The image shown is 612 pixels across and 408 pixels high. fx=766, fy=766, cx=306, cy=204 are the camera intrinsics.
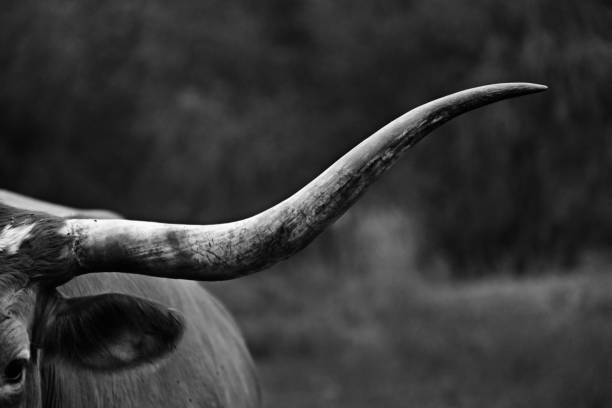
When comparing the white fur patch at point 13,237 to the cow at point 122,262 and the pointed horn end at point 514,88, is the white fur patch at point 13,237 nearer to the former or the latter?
the cow at point 122,262

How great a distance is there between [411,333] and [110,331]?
234 inches

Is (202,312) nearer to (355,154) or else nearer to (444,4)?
(355,154)

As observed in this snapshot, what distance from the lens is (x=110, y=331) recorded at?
2.29 m

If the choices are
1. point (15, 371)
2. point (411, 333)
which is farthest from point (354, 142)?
point (15, 371)

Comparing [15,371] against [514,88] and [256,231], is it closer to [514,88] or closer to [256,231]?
[256,231]

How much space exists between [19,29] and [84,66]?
858 mm

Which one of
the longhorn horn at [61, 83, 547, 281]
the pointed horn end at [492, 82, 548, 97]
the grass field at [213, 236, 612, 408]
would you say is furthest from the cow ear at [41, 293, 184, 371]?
the grass field at [213, 236, 612, 408]

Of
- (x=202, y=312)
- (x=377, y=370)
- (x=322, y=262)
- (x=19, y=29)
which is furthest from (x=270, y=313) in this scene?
(x=202, y=312)

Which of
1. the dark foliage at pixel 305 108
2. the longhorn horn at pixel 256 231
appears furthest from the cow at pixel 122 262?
the dark foliage at pixel 305 108

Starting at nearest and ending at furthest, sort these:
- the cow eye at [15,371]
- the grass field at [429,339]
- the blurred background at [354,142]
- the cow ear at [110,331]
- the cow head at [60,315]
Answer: the cow eye at [15,371] < the cow head at [60,315] < the cow ear at [110,331] < the grass field at [429,339] < the blurred background at [354,142]

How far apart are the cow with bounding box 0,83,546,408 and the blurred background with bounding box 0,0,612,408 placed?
431 centimetres

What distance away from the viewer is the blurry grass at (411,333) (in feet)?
21.0

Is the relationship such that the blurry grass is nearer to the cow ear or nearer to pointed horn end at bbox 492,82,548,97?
pointed horn end at bbox 492,82,548,97

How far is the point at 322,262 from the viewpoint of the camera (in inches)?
416
